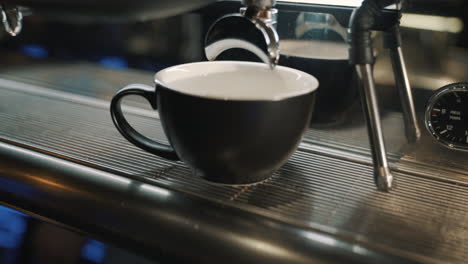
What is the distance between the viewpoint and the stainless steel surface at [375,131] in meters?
0.38

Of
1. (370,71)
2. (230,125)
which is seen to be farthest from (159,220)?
(370,71)

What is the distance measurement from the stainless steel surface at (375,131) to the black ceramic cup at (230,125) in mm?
45

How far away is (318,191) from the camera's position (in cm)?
39

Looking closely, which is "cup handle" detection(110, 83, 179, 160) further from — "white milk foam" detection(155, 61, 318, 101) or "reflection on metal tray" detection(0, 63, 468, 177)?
"reflection on metal tray" detection(0, 63, 468, 177)

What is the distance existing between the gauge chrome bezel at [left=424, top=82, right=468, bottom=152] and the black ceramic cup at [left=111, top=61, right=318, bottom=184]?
161 mm

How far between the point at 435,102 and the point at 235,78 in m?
0.20

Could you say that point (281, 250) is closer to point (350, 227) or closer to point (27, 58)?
point (350, 227)

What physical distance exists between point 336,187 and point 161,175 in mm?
149

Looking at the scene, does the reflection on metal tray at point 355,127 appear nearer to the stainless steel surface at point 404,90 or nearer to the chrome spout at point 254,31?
the stainless steel surface at point 404,90

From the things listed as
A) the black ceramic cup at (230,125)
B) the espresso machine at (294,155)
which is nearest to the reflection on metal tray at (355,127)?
the espresso machine at (294,155)

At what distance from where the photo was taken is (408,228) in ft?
1.11

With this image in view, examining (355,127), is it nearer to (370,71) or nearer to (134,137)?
(370,71)

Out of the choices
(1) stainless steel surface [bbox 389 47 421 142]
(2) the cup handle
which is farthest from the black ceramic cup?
(1) stainless steel surface [bbox 389 47 421 142]

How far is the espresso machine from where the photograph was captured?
1.08 feet
